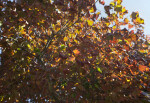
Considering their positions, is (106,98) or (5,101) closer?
(106,98)

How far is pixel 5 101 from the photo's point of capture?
159 inches

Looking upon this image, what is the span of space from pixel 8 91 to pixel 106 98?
2.91 meters

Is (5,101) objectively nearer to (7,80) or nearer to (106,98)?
(7,80)

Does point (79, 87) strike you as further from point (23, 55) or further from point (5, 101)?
point (5, 101)

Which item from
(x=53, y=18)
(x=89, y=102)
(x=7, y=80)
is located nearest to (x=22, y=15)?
(x=53, y=18)

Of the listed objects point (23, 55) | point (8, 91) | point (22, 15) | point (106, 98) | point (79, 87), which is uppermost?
point (22, 15)

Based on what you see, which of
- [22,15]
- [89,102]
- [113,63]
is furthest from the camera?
[113,63]

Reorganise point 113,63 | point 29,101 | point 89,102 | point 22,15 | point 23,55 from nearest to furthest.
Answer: point 89,102 → point 23,55 → point 22,15 → point 29,101 → point 113,63

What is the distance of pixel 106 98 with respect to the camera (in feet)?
9.66

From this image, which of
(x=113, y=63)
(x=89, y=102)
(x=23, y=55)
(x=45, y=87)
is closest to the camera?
(x=45, y=87)

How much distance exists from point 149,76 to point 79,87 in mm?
2583

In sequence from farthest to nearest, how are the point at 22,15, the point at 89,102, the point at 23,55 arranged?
the point at 22,15, the point at 23,55, the point at 89,102

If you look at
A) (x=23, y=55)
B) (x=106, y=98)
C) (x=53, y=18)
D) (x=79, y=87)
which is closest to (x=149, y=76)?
(x=106, y=98)

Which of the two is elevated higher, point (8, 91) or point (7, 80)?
point (7, 80)
